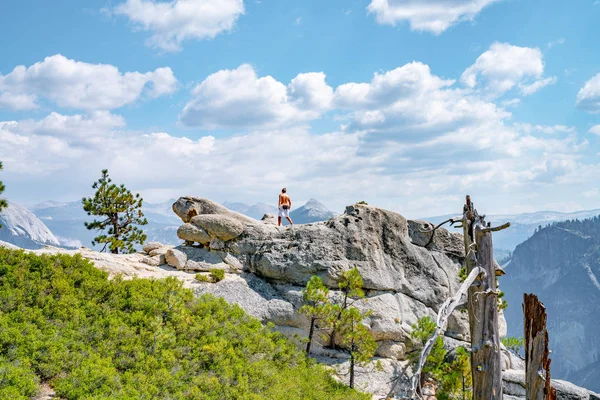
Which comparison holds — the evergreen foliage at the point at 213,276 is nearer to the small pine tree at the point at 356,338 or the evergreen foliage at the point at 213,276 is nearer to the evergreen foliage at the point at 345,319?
the evergreen foliage at the point at 345,319

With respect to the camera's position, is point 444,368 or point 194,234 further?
point 194,234

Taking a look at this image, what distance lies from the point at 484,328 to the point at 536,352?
3.15ft

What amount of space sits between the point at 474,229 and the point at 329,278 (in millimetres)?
17454

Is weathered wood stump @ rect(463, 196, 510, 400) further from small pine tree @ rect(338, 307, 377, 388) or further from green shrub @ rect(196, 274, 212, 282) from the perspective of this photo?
green shrub @ rect(196, 274, 212, 282)

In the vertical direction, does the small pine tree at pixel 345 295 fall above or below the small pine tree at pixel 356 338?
above

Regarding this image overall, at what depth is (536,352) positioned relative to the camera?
809 centimetres

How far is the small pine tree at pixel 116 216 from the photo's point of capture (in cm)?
3384

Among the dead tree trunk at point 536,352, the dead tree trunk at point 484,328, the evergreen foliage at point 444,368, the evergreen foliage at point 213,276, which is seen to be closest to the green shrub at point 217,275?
the evergreen foliage at point 213,276

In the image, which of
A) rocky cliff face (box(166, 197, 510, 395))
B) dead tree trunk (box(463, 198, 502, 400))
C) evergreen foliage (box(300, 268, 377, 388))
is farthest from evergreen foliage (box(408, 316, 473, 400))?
dead tree trunk (box(463, 198, 502, 400))

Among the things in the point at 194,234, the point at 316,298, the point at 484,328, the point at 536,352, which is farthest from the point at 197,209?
the point at 536,352

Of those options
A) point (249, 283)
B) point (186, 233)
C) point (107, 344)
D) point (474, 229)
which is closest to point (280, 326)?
point (249, 283)

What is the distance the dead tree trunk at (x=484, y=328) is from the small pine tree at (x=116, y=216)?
99.0 ft

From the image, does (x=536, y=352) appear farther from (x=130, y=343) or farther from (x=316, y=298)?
(x=316, y=298)

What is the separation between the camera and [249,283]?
84.4 ft
